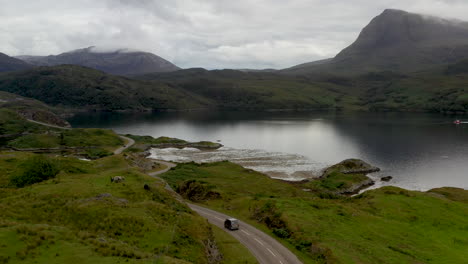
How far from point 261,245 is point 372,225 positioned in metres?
22.9

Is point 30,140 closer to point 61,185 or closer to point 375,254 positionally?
point 61,185

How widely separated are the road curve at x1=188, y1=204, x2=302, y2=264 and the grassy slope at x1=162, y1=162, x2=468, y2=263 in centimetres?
205

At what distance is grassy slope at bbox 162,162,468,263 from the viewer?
154 ft

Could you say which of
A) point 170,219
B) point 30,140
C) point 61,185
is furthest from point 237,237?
point 30,140

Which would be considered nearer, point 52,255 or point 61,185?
point 52,255

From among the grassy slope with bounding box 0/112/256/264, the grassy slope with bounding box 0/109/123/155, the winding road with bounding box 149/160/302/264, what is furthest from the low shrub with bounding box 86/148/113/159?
the winding road with bounding box 149/160/302/264

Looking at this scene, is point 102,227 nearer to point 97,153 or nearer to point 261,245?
point 261,245

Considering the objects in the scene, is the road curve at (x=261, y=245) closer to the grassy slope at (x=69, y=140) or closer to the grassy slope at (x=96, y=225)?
the grassy slope at (x=96, y=225)

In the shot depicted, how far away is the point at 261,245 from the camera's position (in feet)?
160

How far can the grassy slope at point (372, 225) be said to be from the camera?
46.9 meters

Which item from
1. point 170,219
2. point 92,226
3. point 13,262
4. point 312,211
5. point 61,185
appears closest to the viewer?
point 13,262

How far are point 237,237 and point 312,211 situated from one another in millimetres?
18304

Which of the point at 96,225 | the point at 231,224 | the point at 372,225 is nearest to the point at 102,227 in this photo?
the point at 96,225

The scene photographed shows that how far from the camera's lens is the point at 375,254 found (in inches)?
1810
